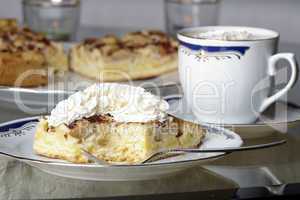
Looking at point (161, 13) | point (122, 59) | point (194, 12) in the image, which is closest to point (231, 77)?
point (122, 59)

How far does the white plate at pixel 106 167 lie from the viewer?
684 millimetres

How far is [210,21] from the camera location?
5.18 ft

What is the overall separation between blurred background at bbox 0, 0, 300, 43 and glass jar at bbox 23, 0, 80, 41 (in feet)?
1.47

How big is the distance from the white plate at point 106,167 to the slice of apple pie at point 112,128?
19 millimetres

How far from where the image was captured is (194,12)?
5.15ft

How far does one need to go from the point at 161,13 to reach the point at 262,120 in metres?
1.14

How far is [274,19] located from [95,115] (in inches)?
49.8

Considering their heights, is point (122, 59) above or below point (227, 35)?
below

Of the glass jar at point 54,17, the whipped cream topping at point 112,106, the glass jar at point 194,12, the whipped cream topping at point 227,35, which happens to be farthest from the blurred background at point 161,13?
the whipped cream topping at point 112,106

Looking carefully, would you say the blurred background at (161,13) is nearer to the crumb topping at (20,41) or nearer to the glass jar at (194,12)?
the glass jar at (194,12)

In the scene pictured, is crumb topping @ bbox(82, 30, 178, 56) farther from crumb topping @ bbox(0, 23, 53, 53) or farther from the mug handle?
the mug handle

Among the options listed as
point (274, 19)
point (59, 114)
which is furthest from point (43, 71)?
point (274, 19)

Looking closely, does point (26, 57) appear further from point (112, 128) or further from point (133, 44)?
point (112, 128)

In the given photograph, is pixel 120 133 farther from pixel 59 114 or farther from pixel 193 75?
pixel 193 75
